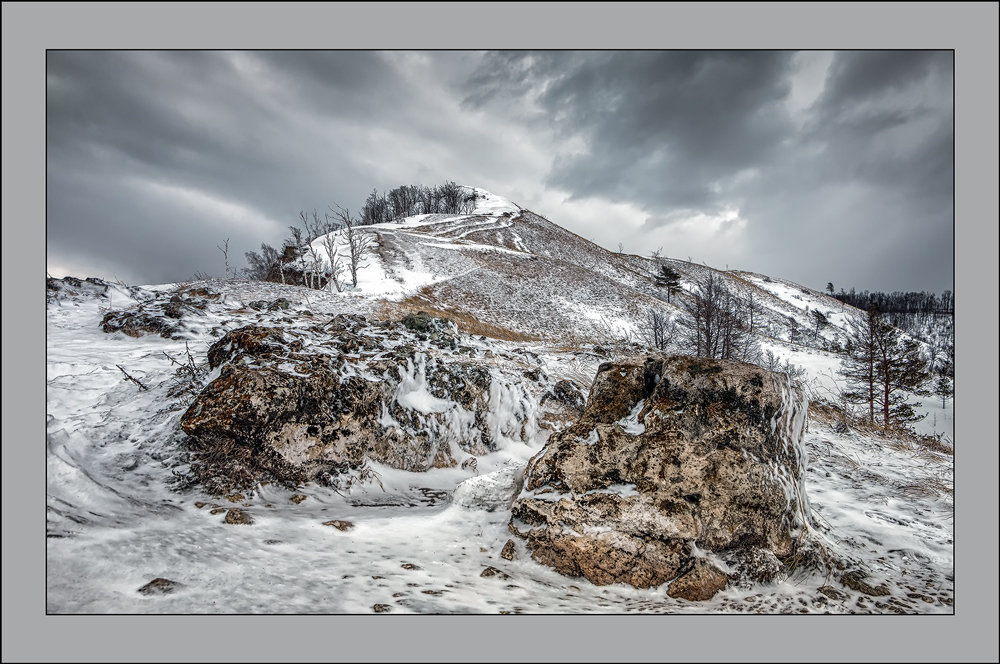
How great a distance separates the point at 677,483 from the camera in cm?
381

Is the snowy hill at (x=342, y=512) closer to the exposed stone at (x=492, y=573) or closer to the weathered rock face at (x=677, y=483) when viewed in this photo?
the exposed stone at (x=492, y=573)

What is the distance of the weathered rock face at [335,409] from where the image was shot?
16.0ft

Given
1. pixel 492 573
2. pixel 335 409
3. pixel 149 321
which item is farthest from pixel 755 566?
pixel 149 321

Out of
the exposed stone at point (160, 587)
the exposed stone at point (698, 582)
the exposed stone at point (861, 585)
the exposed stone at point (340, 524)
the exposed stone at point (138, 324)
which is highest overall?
the exposed stone at point (138, 324)

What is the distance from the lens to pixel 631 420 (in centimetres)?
441

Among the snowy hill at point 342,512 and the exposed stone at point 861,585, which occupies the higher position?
the snowy hill at point 342,512

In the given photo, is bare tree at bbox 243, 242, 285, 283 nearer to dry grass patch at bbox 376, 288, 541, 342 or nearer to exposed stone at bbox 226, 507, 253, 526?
dry grass patch at bbox 376, 288, 541, 342

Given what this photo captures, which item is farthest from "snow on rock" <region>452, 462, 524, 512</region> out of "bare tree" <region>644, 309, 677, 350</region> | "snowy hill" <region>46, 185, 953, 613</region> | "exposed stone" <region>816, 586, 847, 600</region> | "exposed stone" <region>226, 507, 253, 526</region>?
"bare tree" <region>644, 309, 677, 350</region>

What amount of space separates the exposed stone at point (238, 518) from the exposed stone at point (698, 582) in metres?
3.82

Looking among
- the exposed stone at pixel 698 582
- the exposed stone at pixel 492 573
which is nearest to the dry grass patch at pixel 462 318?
the exposed stone at pixel 492 573

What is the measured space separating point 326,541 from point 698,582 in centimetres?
321

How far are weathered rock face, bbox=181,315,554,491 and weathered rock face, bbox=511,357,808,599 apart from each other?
8.43ft

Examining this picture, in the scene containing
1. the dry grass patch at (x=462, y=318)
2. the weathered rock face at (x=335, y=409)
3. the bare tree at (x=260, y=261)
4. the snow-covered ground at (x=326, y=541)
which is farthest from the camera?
the bare tree at (x=260, y=261)

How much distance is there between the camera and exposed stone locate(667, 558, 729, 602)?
10.9ft
